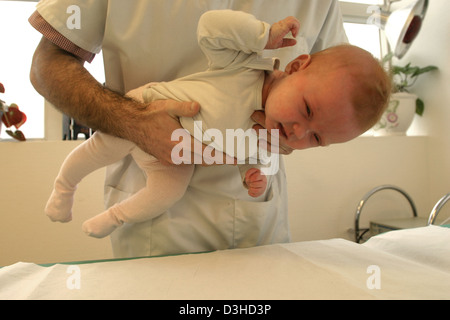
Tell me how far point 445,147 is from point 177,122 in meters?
2.39

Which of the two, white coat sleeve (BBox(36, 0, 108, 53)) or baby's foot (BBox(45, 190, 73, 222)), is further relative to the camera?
baby's foot (BBox(45, 190, 73, 222))

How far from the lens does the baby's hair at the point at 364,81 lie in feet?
2.56

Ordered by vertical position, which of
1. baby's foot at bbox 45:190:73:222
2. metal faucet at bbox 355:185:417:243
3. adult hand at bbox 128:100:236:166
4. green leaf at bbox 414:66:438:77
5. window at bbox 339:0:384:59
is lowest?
metal faucet at bbox 355:185:417:243

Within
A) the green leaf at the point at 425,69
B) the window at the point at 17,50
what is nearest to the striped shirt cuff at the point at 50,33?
the window at the point at 17,50

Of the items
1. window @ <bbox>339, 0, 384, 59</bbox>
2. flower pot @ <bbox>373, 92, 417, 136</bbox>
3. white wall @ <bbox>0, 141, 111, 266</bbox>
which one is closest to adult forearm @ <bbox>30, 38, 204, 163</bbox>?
white wall @ <bbox>0, 141, 111, 266</bbox>

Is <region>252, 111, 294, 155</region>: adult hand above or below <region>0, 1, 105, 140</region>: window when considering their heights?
below

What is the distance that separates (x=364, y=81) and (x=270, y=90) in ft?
0.68

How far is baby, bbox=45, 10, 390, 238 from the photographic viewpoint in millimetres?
758

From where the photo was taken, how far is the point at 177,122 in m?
0.85

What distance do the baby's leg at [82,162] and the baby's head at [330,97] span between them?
0.40m

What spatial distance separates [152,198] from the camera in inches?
36.0

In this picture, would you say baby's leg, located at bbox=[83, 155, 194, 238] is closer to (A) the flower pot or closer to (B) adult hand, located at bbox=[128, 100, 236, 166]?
(B) adult hand, located at bbox=[128, 100, 236, 166]

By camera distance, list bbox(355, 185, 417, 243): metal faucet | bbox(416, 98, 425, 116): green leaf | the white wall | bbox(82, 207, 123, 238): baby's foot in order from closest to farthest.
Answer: bbox(82, 207, 123, 238): baby's foot
the white wall
bbox(355, 185, 417, 243): metal faucet
bbox(416, 98, 425, 116): green leaf
